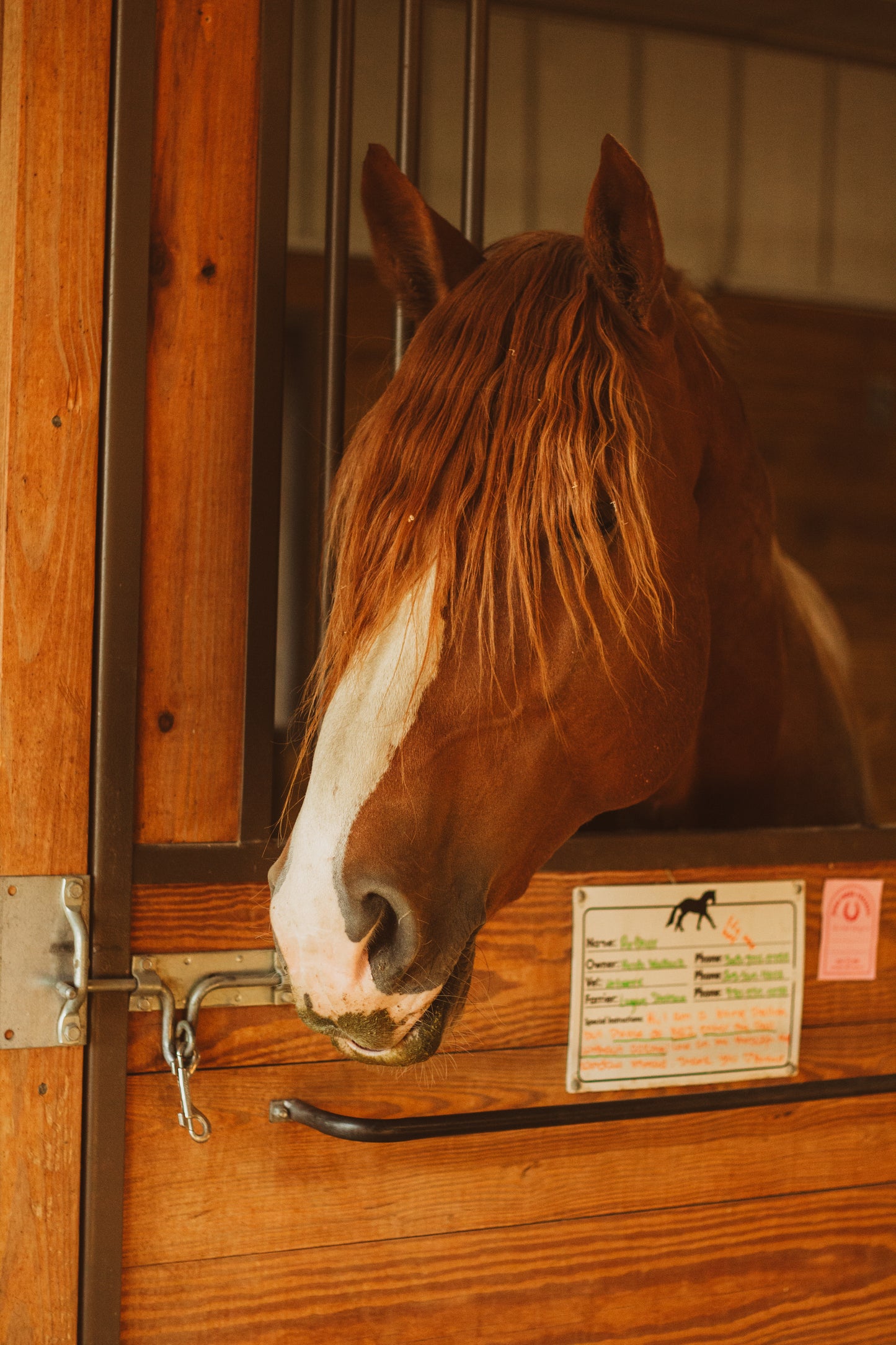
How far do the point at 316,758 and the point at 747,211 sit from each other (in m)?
2.43

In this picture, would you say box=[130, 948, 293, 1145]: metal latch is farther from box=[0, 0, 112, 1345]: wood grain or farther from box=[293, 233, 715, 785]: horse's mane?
box=[293, 233, 715, 785]: horse's mane

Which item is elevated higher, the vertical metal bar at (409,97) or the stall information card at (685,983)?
the vertical metal bar at (409,97)

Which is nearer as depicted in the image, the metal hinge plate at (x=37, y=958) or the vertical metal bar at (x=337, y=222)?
the metal hinge plate at (x=37, y=958)

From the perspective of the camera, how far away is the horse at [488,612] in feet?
2.40

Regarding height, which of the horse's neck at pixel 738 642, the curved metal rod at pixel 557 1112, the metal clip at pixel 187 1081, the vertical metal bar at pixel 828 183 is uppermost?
the vertical metal bar at pixel 828 183

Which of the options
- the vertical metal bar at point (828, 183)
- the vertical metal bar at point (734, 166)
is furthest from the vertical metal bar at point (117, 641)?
the vertical metal bar at point (828, 183)

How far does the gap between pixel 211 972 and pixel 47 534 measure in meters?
0.40

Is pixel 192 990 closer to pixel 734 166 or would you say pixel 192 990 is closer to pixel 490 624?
pixel 490 624

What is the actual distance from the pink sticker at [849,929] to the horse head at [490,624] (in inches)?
14.1

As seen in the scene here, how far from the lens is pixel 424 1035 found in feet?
2.49

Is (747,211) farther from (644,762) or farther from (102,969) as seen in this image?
(102,969)

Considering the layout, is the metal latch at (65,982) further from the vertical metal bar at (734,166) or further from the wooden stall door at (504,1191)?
the vertical metal bar at (734,166)

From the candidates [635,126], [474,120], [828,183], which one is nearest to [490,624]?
[474,120]

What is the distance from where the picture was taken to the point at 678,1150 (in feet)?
3.57
